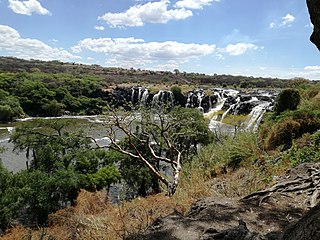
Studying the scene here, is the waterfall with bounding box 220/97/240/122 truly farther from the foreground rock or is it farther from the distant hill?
the foreground rock

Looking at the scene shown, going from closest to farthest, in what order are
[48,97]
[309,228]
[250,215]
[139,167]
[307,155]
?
[309,228], [250,215], [307,155], [139,167], [48,97]

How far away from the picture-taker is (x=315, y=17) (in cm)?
271

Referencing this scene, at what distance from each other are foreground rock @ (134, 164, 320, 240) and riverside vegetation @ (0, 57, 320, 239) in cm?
65

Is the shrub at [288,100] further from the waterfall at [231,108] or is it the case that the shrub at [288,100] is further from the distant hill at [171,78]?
the distant hill at [171,78]

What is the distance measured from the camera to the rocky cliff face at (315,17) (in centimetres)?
268

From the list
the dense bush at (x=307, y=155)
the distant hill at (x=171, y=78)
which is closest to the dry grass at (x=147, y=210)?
the dense bush at (x=307, y=155)

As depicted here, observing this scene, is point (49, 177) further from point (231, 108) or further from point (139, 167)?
point (231, 108)

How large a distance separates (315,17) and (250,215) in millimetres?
3233

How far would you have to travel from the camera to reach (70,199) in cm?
2786

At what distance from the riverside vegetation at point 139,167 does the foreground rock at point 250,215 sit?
652mm

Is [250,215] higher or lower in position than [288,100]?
lower

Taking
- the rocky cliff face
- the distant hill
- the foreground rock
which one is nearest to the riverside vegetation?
the foreground rock

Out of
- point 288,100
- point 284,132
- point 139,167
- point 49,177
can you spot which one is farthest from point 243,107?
point 284,132

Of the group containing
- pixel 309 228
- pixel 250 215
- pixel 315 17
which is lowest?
pixel 250 215
